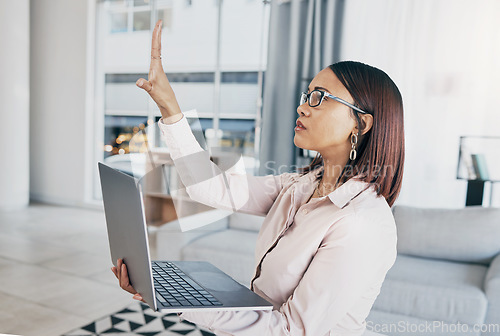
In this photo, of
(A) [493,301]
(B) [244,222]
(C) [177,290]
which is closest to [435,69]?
(B) [244,222]

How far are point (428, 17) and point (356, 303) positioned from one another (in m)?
3.45

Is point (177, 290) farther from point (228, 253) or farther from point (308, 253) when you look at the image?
point (228, 253)

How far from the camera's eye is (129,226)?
785mm

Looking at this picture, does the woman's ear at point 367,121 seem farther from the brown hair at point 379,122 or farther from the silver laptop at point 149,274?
the silver laptop at point 149,274

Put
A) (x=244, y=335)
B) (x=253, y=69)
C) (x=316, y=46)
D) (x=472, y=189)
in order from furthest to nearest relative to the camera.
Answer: (x=253, y=69)
(x=316, y=46)
(x=472, y=189)
(x=244, y=335)

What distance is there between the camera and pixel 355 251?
32.8 inches

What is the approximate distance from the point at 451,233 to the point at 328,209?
2012 millimetres

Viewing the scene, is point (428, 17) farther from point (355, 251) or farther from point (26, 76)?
point (26, 76)

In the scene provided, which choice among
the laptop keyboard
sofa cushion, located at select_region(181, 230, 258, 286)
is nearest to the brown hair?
the laptop keyboard

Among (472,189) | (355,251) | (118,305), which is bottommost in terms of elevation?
(118,305)

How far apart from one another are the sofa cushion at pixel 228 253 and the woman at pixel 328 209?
4.77 ft

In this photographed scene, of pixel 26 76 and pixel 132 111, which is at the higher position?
pixel 26 76

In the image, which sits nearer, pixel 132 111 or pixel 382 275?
pixel 382 275

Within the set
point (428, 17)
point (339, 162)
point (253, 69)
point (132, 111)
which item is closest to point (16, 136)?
point (132, 111)
